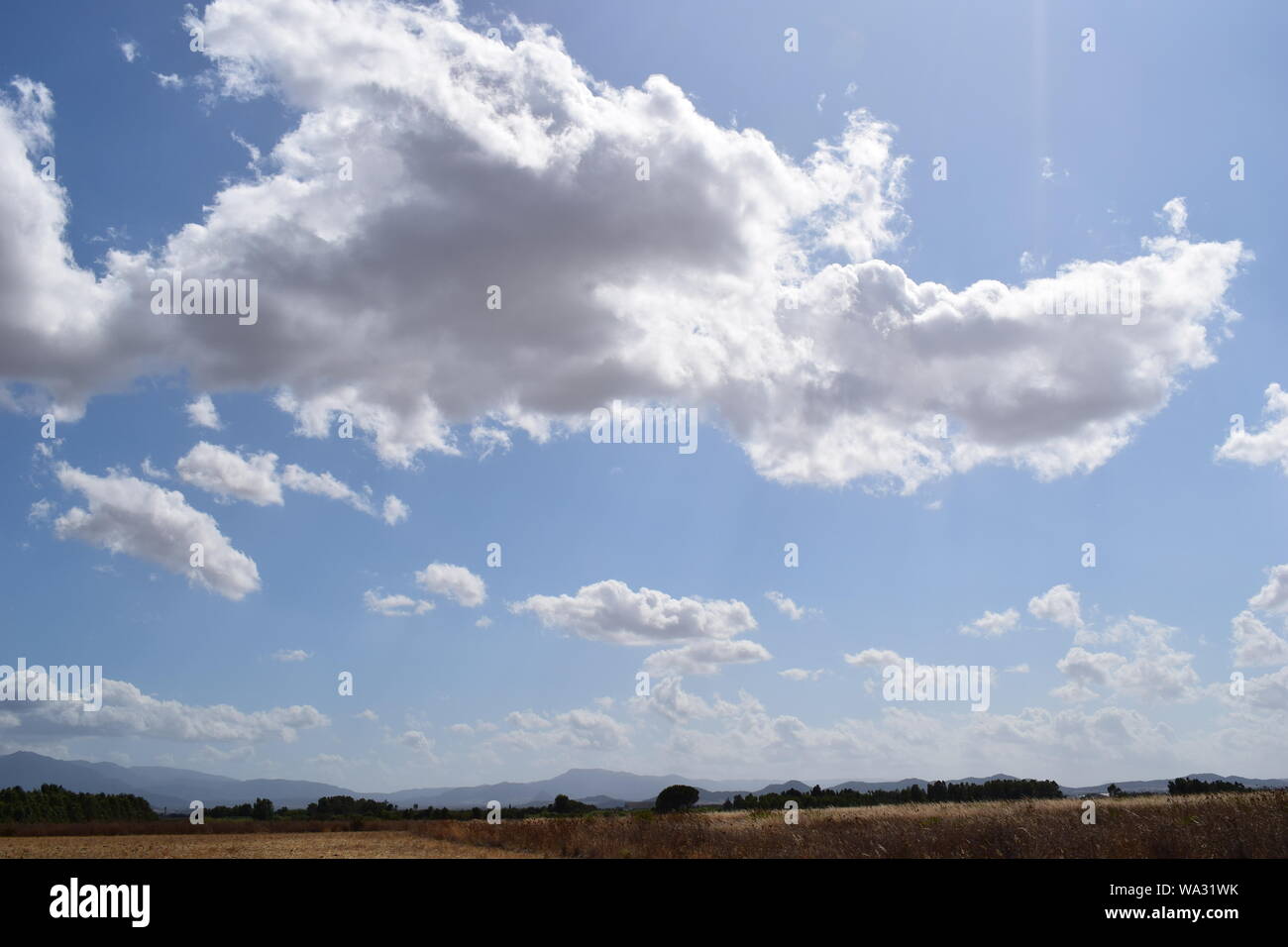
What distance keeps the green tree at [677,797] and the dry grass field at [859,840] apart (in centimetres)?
4365

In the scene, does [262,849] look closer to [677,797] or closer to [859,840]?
[859,840]

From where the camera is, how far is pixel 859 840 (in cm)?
2531

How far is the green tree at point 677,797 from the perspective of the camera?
294 feet

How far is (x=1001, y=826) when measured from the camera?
25.1m

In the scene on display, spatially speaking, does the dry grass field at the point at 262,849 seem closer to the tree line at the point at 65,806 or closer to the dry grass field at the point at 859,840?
the dry grass field at the point at 859,840

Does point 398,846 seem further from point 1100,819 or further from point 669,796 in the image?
point 669,796

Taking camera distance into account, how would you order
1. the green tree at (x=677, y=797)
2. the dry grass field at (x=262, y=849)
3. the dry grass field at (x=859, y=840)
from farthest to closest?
the green tree at (x=677, y=797) < the dry grass field at (x=262, y=849) < the dry grass field at (x=859, y=840)

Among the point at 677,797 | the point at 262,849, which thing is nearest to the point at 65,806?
the point at 677,797

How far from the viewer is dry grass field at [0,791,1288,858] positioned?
21.1 meters

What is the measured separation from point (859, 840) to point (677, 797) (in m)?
70.2

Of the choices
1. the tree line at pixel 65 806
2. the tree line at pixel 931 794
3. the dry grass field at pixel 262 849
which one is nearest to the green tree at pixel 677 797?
the tree line at pixel 931 794

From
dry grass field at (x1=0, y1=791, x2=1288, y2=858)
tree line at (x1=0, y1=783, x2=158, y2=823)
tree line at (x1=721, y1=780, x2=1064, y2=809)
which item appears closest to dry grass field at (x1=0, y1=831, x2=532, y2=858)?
dry grass field at (x1=0, y1=791, x2=1288, y2=858)
